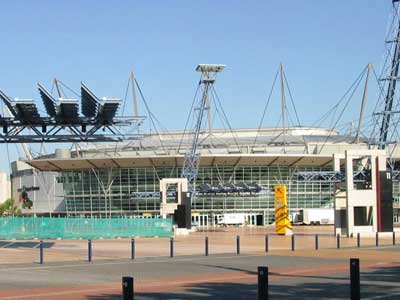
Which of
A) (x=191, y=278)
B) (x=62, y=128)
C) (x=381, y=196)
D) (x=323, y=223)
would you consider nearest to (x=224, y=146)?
(x=323, y=223)

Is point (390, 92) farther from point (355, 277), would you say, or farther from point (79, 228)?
point (355, 277)

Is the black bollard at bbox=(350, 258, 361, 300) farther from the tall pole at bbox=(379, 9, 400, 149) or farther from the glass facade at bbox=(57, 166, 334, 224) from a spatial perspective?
the glass facade at bbox=(57, 166, 334, 224)

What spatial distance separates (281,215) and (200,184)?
53849 mm

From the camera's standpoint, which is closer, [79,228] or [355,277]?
[355,277]

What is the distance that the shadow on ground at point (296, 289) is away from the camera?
54.2 feet

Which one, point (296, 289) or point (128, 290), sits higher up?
point (128, 290)

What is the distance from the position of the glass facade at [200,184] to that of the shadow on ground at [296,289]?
99.7 meters

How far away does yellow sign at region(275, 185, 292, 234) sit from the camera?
65.9 m

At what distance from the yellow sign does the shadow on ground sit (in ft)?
146

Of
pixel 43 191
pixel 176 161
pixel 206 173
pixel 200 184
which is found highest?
pixel 176 161

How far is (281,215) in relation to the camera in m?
66.9

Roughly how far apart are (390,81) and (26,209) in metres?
86.2

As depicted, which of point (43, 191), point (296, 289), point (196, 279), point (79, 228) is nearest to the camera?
point (296, 289)

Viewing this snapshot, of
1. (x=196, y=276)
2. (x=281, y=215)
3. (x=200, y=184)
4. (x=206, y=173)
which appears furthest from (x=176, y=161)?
(x=196, y=276)
